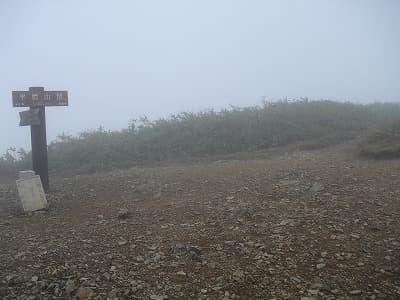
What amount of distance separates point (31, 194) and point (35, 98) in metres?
2.06

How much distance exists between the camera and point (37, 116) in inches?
299

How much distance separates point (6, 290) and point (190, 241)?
2.01 m

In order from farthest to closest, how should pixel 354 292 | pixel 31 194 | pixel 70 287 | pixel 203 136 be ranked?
pixel 203 136 < pixel 31 194 < pixel 70 287 < pixel 354 292

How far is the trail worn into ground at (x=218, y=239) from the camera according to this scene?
3.76 metres

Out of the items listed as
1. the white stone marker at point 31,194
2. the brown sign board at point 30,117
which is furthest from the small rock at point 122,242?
the brown sign board at point 30,117

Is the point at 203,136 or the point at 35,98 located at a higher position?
the point at 35,98

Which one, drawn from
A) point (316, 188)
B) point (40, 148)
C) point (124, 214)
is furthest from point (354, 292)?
point (40, 148)

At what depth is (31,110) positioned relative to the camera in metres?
7.58

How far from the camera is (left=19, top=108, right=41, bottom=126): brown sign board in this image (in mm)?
7539

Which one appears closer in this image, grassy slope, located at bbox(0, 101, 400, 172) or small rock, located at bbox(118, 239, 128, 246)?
small rock, located at bbox(118, 239, 128, 246)

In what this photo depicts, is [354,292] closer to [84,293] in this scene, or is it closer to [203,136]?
[84,293]

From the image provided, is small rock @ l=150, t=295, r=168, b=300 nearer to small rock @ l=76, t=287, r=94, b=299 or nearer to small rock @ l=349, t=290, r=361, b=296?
small rock @ l=76, t=287, r=94, b=299

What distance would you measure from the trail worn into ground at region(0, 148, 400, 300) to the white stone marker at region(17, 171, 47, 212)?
30 centimetres

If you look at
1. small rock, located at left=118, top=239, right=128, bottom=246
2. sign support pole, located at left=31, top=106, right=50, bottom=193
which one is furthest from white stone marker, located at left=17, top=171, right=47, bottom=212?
small rock, located at left=118, top=239, right=128, bottom=246
